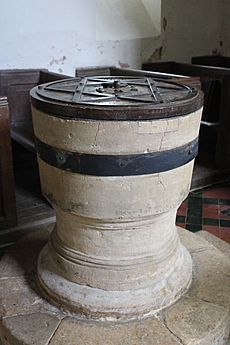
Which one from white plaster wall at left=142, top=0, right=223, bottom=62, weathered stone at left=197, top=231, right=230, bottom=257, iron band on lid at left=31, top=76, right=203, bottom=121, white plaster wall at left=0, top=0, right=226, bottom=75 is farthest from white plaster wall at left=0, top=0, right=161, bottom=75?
weathered stone at left=197, top=231, right=230, bottom=257

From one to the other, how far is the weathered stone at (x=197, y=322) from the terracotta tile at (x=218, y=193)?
5.14 feet

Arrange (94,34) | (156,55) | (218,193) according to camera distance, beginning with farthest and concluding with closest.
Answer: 1. (156,55)
2. (94,34)
3. (218,193)

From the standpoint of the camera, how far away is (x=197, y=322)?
1.59m

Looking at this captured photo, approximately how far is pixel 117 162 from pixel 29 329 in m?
0.72

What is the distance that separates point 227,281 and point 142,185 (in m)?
0.67

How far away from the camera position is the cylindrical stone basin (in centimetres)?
145

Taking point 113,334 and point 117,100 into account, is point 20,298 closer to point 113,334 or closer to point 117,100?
point 113,334

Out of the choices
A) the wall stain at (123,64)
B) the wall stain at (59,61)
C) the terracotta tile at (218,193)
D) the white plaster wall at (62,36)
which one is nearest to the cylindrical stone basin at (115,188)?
the terracotta tile at (218,193)

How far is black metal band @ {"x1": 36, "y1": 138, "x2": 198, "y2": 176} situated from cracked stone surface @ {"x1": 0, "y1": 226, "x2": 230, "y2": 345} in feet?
1.93

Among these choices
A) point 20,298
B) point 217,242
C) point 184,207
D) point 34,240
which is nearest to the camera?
point 20,298

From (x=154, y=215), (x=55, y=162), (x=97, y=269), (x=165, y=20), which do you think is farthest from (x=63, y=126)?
(x=165, y=20)

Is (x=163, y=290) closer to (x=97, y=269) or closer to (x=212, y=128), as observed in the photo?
(x=97, y=269)

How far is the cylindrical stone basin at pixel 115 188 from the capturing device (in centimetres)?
145

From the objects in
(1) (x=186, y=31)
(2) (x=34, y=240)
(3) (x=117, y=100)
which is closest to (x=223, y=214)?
(2) (x=34, y=240)
